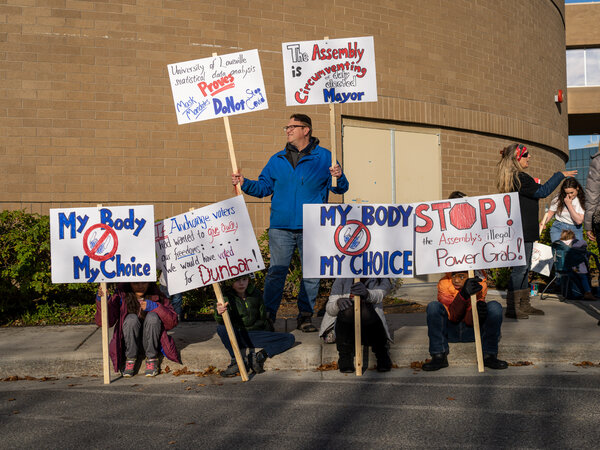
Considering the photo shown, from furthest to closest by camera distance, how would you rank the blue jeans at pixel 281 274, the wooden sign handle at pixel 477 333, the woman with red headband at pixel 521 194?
the woman with red headband at pixel 521 194 → the blue jeans at pixel 281 274 → the wooden sign handle at pixel 477 333

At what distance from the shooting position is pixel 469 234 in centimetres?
534

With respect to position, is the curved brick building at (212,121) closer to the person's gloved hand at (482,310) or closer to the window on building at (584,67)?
the person's gloved hand at (482,310)

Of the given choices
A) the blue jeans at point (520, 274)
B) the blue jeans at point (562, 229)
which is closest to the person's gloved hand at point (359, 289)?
the blue jeans at point (520, 274)

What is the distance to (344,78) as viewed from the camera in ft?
19.3

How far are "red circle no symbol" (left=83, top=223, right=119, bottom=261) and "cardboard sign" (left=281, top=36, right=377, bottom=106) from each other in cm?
Result: 193

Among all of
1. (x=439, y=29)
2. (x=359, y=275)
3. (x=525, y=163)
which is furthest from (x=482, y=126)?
(x=359, y=275)

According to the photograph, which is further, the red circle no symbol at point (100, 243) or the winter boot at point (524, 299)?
the winter boot at point (524, 299)

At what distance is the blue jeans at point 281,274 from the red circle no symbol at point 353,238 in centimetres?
80

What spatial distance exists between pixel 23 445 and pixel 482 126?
952 centimetres

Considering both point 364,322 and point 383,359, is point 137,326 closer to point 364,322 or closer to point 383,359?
point 364,322

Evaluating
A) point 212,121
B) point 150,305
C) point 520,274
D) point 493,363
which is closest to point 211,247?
point 150,305

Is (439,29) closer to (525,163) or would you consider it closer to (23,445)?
(525,163)

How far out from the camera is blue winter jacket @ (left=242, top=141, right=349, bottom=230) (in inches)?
240

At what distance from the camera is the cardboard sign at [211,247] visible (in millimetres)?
5320
